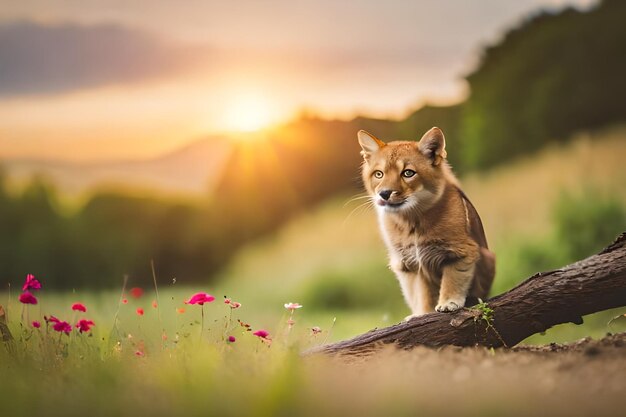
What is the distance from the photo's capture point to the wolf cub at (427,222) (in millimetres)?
4730

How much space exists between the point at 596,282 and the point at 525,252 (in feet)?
13.5

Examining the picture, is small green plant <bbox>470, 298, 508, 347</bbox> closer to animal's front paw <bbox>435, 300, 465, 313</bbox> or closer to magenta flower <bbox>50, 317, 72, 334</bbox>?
animal's front paw <bbox>435, 300, 465, 313</bbox>

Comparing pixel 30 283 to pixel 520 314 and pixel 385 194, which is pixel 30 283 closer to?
pixel 385 194

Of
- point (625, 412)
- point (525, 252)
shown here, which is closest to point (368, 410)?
point (625, 412)

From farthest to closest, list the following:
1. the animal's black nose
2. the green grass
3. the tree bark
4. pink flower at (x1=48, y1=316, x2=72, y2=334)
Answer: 1. the green grass
2. the tree bark
3. pink flower at (x1=48, y1=316, x2=72, y2=334)
4. the animal's black nose

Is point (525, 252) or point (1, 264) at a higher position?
point (1, 264)

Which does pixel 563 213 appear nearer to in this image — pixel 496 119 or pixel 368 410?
pixel 496 119

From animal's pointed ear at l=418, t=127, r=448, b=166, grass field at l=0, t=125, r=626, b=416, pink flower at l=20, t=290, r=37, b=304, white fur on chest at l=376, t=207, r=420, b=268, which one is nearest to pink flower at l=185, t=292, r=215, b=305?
grass field at l=0, t=125, r=626, b=416

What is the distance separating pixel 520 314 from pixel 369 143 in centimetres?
147

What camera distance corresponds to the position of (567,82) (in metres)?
10.6

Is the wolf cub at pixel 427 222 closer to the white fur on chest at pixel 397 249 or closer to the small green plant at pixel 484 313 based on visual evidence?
the white fur on chest at pixel 397 249

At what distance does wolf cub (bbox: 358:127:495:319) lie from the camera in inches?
186

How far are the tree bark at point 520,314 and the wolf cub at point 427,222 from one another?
0.47 ft

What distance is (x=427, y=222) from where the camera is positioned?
4.88 metres
